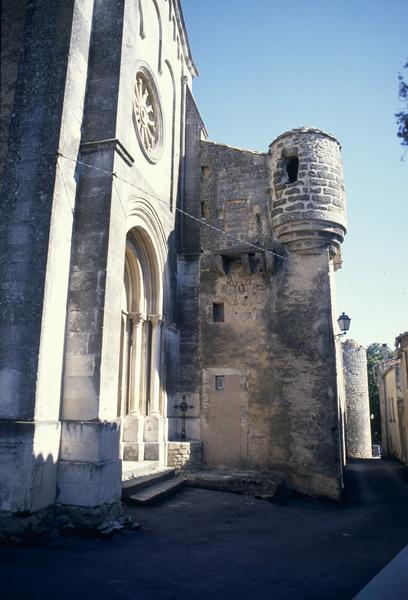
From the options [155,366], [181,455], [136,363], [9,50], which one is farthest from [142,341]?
[9,50]

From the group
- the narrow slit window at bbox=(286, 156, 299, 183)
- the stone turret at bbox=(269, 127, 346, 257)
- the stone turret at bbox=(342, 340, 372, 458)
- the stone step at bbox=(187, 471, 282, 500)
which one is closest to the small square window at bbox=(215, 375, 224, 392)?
the stone step at bbox=(187, 471, 282, 500)

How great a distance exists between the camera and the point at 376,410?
124 feet

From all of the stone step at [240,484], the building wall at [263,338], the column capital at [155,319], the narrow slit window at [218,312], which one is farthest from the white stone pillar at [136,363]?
the narrow slit window at [218,312]

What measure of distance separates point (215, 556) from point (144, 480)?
3.06 metres

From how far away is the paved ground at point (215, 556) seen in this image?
4547mm

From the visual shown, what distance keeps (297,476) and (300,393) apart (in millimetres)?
1843

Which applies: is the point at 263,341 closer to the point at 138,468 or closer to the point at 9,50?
the point at 138,468

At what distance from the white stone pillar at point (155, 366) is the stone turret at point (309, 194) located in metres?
3.79

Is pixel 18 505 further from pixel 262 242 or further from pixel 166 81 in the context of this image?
pixel 166 81

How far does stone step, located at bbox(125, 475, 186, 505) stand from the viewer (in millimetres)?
7789

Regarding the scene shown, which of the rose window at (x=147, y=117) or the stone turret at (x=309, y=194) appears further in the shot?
the stone turret at (x=309, y=194)

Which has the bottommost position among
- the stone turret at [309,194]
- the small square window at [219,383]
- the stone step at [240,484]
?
the stone step at [240,484]

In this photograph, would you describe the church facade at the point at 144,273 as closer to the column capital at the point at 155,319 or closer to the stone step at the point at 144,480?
the column capital at the point at 155,319

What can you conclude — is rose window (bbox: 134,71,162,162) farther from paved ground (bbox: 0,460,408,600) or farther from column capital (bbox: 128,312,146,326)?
paved ground (bbox: 0,460,408,600)
